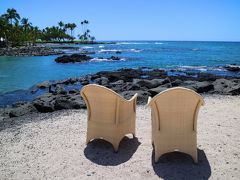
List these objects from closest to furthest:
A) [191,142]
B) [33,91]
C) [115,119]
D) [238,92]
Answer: [191,142], [115,119], [238,92], [33,91]

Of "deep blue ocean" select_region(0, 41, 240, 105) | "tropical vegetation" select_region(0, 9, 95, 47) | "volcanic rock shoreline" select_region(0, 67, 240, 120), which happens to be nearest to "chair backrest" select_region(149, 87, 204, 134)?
"volcanic rock shoreline" select_region(0, 67, 240, 120)

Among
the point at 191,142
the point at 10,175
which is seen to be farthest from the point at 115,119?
the point at 10,175

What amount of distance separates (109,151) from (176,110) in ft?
5.17

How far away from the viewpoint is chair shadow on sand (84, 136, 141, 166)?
522 centimetres

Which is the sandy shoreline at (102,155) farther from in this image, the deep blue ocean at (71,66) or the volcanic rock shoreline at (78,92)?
the deep blue ocean at (71,66)

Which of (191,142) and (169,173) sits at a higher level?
(191,142)

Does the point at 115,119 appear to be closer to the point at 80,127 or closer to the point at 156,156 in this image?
the point at 156,156

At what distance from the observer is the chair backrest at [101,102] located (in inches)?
214

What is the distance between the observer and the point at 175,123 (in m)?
4.97

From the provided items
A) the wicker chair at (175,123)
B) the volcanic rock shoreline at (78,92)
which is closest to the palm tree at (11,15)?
the volcanic rock shoreline at (78,92)

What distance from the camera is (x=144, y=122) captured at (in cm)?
754

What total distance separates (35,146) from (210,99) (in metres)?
6.76

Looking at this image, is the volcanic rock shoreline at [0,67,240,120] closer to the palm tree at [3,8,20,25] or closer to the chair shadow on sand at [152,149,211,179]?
the chair shadow on sand at [152,149,211,179]

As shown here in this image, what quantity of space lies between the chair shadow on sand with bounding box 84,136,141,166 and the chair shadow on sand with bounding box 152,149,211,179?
616 millimetres
